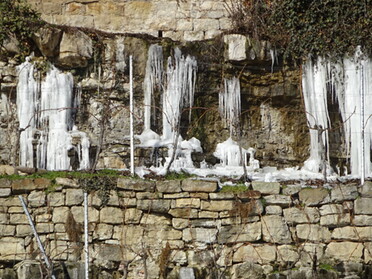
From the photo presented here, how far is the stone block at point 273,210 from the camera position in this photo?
385 inches

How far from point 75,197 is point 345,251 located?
2.98 m

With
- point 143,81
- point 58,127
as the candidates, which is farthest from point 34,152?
point 143,81

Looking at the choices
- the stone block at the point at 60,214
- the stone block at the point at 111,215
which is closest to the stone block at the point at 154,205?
the stone block at the point at 111,215

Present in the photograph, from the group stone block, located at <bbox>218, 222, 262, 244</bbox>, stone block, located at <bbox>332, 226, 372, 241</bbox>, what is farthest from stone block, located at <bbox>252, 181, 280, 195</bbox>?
stone block, located at <bbox>332, 226, 372, 241</bbox>

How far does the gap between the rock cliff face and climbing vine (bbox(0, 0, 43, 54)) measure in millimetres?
137

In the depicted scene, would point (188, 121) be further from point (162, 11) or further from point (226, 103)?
point (162, 11)

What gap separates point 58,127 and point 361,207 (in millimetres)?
4011

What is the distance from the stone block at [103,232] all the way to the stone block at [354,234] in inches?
96.3

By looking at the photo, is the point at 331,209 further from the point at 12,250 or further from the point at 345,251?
the point at 12,250

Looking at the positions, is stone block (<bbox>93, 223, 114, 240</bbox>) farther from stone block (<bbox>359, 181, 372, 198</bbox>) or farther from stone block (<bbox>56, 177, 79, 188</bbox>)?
stone block (<bbox>359, 181, 372, 198</bbox>)

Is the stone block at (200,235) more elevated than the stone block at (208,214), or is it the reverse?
the stone block at (208,214)

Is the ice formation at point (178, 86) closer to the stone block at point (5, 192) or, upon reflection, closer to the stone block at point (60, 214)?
the stone block at point (60, 214)

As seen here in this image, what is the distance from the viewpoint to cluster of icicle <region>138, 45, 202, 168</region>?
11.6 metres

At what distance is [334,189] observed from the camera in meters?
9.81
